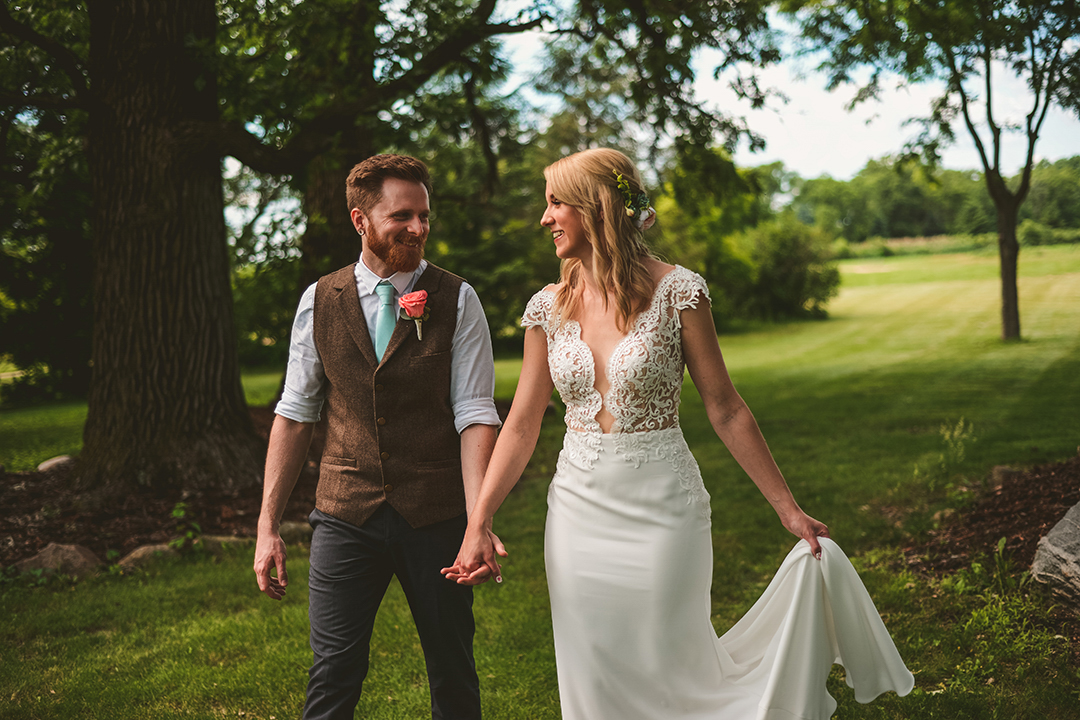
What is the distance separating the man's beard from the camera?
2.93 m

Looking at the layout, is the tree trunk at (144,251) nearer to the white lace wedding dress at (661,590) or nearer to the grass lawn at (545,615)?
the grass lawn at (545,615)

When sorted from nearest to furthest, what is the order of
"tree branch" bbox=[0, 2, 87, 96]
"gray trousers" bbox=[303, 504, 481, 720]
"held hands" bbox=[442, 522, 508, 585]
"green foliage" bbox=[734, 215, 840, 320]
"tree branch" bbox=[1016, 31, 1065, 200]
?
"held hands" bbox=[442, 522, 508, 585] < "gray trousers" bbox=[303, 504, 481, 720] < "tree branch" bbox=[0, 2, 87, 96] < "tree branch" bbox=[1016, 31, 1065, 200] < "green foliage" bbox=[734, 215, 840, 320]

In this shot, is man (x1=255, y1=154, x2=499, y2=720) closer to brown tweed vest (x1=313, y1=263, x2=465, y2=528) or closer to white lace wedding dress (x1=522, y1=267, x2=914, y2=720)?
brown tweed vest (x1=313, y1=263, x2=465, y2=528)

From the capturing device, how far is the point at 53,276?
17734 millimetres

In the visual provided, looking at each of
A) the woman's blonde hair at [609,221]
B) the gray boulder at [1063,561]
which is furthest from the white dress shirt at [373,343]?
the gray boulder at [1063,561]

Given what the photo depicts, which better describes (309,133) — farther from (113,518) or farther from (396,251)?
(396,251)

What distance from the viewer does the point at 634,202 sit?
9.54ft

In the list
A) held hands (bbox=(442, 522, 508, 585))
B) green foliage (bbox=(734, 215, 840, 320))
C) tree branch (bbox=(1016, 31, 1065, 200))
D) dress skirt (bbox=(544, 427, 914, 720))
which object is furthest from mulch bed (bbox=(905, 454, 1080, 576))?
green foliage (bbox=(734, 215, 840, 320))

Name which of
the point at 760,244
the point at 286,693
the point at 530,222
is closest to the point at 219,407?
the point at 286,693

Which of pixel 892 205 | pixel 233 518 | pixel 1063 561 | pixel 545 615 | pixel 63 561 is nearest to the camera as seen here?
pixel 1063 561

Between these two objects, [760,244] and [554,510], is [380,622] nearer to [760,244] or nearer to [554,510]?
[554,510]

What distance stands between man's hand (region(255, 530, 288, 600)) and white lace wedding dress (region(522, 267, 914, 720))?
3.23ft

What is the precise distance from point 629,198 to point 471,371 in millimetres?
855

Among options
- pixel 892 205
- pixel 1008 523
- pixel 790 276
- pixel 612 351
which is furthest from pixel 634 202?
pixel 892 205
